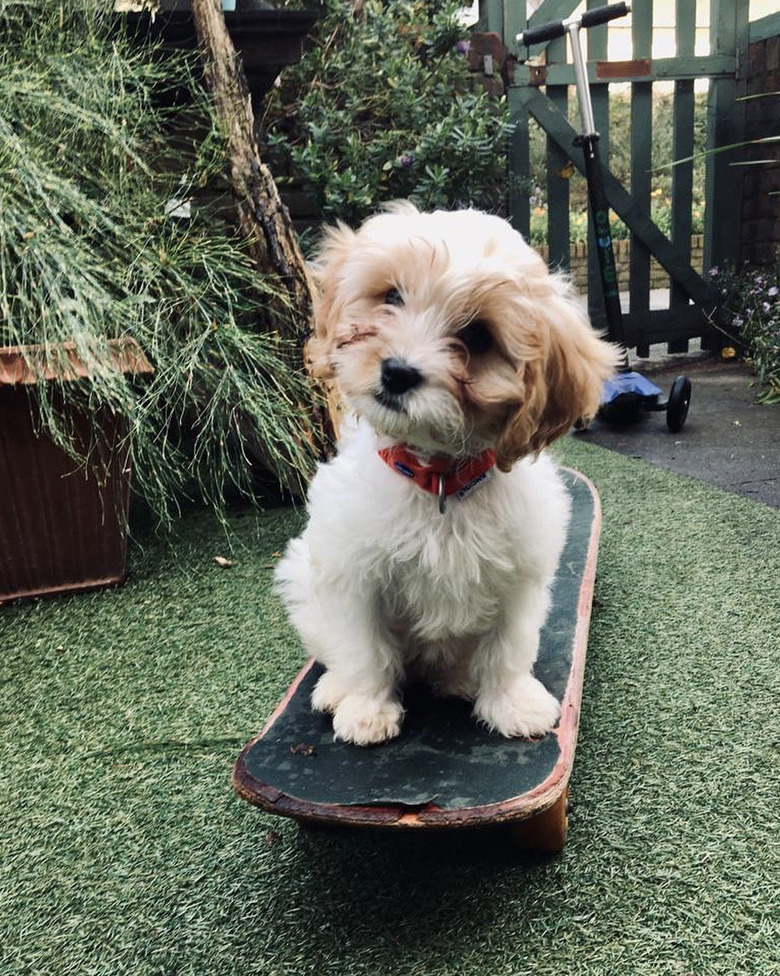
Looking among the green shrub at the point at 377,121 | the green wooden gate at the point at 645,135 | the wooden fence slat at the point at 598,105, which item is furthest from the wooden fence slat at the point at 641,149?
the green shrub at the point at 377,121

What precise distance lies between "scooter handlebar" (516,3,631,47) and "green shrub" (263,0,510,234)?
21.2 inches

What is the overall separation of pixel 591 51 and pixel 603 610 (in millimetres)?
4761

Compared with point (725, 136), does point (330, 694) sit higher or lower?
lower

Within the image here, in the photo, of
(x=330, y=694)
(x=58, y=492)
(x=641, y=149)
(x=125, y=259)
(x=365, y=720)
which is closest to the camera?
(x=365, y=720)

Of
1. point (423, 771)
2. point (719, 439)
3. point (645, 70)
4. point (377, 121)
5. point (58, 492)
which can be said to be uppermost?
→ point (645, 70)

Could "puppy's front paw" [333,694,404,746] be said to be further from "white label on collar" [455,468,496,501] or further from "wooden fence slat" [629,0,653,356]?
"wooden fence slat" [629,0,653,356]

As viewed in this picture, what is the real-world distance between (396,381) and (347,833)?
3.12ft

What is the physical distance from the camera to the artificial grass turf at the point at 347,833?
4.69 ft

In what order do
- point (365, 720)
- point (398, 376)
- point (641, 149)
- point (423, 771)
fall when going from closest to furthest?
point (398, 376) → point (423, 771) → point (365, 720) → point (641, 149)

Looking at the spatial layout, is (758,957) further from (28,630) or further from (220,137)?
(220,137)

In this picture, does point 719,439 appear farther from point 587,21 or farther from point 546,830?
point 546,830

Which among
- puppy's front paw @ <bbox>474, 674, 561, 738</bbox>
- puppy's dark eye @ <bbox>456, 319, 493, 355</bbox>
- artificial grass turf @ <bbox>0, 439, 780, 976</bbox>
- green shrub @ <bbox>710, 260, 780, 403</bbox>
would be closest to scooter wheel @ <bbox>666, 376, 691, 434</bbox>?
green shrub @ <bbox>710, 260, 780, 403</bbox>

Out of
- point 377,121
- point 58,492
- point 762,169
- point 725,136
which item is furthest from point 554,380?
point 725,136

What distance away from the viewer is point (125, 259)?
3049mm
